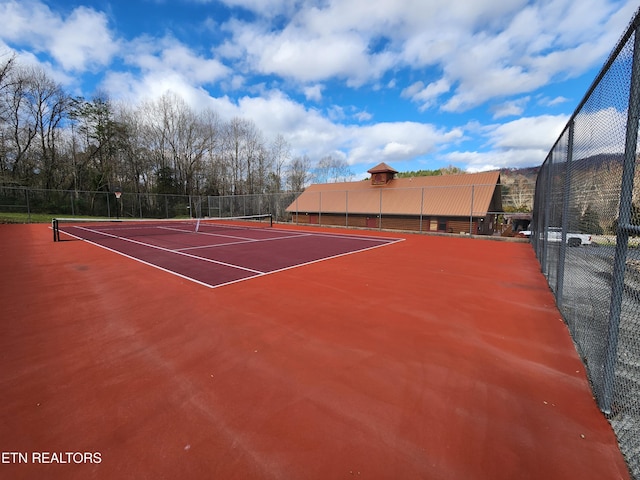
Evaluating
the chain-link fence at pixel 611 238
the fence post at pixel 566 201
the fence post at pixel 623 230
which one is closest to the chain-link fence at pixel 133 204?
the fence post at pixel 566 201

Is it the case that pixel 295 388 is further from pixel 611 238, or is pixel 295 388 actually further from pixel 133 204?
pixel 133 204

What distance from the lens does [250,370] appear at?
3008 millimetres

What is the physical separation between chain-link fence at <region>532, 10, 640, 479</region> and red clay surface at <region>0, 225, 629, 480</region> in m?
0.23

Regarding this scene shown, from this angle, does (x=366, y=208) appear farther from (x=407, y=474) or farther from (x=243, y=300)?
(x=407, y=474)

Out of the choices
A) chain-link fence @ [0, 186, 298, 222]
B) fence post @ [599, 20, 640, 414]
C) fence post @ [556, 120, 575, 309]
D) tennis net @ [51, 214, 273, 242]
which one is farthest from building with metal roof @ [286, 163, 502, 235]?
fence post @ [599, 20, 640, 414]

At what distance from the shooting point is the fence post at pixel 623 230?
7.04 ft

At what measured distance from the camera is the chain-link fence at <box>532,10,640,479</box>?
2189 millimetres

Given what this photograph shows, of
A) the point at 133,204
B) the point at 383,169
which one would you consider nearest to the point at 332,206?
the point at 383,169

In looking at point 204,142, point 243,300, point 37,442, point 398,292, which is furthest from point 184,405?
point 204,142

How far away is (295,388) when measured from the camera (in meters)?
2.72

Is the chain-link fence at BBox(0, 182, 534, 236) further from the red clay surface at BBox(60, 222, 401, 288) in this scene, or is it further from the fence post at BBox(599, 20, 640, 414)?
the fence post at BBox(599, 20, 640, 414)

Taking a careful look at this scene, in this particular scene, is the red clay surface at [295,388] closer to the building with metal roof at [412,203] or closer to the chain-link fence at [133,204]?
the building with metal roof at [412,203]

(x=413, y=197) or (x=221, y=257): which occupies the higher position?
(x=413, y=197)

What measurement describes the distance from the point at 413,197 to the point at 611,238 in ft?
73.6
